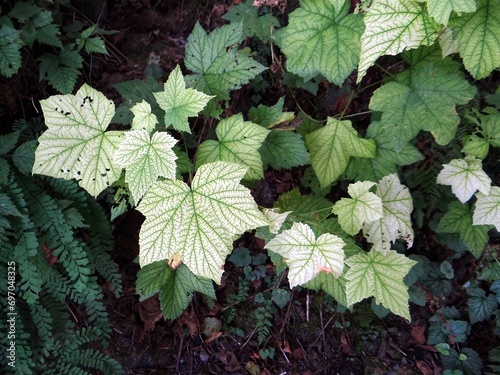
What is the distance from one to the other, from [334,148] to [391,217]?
404 millimetres

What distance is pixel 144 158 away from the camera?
1.26m

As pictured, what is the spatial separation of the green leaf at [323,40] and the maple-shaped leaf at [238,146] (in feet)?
1.30

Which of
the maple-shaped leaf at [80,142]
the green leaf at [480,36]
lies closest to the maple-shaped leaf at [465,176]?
the green leaf at [480,36]

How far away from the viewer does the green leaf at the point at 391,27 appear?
1311 millimetres

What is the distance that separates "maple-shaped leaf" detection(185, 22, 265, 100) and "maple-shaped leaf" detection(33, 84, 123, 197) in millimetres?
417

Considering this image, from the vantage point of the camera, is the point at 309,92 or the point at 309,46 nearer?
the point at 309,46

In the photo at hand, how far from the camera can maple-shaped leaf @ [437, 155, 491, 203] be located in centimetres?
174

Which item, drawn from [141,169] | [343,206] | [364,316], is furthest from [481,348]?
[141,169]

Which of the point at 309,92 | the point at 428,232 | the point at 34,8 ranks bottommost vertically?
the point at 428,232

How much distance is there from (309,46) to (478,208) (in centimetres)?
103

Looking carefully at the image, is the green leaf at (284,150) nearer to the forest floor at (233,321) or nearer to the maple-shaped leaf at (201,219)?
the maple-shaped leaf at (201,219)

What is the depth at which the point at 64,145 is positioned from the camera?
1.35m

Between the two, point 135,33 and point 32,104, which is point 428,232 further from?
point 32,104

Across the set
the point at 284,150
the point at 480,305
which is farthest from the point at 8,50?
the point at 480,305
